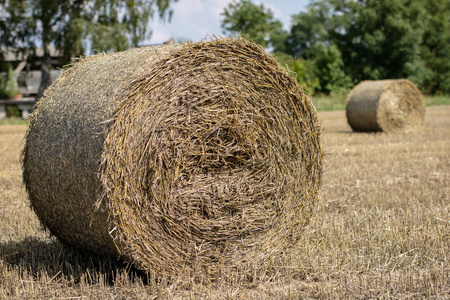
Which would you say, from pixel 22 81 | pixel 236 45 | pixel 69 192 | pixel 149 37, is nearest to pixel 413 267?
pixel 236 45

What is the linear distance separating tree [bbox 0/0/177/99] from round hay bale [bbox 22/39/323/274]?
18184 mm

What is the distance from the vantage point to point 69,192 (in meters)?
3.47

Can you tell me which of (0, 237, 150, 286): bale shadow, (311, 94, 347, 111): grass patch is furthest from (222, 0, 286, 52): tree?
(0, 237, 150, 286): bale shadow

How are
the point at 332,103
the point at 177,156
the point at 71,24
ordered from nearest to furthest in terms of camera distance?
1. the point at 177,156
2. the point at 71,24
3. the point at 332,103

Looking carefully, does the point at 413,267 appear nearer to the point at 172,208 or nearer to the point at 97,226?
the point at 172,208

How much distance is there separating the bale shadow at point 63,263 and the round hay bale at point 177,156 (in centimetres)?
18

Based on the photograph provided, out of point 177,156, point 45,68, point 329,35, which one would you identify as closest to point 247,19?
point 329,35

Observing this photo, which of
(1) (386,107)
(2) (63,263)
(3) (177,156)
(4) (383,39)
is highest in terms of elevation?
(4) (383,39)

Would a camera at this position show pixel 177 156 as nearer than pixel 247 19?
Yes

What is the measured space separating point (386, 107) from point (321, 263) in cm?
1015

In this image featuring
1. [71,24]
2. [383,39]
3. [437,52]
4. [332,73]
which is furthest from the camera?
[437,52]

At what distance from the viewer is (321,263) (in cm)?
369

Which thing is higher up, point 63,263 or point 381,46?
point 381,46

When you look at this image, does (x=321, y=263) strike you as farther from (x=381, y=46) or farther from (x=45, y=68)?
(x=381, y=46)
